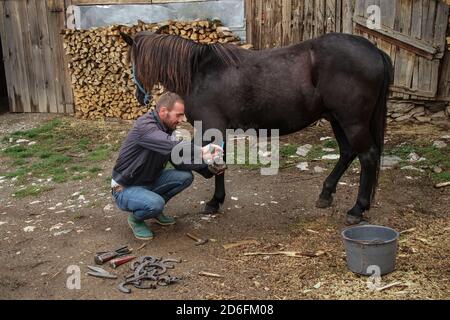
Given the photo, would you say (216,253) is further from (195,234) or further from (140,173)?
(140,173)

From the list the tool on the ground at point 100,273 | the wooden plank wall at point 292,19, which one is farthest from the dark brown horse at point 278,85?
the wooden plank wall at point 292,19

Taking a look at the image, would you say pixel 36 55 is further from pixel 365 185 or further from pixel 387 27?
pixel 365 185

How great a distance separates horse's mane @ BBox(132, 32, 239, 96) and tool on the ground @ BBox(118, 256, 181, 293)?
1695 millimetres

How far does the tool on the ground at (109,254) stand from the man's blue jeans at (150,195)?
0.33 metres

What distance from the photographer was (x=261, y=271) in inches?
163

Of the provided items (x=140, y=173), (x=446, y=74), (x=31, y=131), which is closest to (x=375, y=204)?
(x=140, y=173)

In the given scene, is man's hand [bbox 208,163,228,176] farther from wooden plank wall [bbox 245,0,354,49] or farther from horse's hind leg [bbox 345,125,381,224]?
wooden plank wall [bbox 245,0,354,49]

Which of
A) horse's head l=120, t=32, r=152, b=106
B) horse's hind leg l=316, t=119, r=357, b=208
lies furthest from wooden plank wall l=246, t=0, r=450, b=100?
horse's head l=120, t=32, r=152, b=106

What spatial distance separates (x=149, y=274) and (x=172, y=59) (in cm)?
213

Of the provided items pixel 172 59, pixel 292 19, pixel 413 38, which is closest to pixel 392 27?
pixel 413 38

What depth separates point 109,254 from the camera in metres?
4.38

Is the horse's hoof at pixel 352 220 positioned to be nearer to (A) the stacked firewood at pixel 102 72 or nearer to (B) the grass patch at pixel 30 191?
(B) the grass patch at pixel 30 191

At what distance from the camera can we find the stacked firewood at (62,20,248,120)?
9.16 metres

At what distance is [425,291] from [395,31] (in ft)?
18.4
